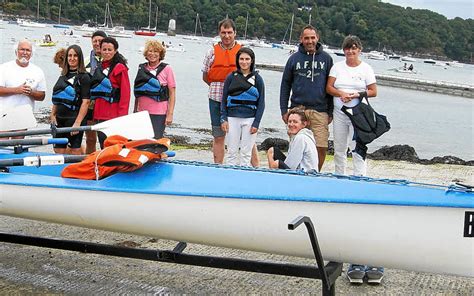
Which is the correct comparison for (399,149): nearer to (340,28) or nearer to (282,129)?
(282,129)

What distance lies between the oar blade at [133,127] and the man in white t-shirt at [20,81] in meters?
1.59

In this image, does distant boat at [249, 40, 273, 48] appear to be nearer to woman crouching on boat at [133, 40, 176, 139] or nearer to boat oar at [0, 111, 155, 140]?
woman crouching on boat at [133, 40, 176, 139]

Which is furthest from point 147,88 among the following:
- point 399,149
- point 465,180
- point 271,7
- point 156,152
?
point 271,7

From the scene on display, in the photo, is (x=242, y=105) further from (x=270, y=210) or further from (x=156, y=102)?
(x=270, y=210)

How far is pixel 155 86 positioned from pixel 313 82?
151 centimetres

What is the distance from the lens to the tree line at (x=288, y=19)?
6469 cm

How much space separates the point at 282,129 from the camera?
62.7 feet

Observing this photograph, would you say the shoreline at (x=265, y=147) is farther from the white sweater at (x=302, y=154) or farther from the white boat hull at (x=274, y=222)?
the white boat hull at (x=274, y=222)

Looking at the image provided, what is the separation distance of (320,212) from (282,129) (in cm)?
1579

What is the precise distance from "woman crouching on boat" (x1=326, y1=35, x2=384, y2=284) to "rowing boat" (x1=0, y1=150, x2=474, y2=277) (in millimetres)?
1473

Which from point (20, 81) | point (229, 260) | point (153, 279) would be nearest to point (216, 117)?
point (20, 81)

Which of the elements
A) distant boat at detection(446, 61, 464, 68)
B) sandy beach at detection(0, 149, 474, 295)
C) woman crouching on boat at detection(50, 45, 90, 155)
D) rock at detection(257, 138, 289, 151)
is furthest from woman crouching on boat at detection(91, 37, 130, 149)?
distant boat at detection(446, 61, 464, 68)

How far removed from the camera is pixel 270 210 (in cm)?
344

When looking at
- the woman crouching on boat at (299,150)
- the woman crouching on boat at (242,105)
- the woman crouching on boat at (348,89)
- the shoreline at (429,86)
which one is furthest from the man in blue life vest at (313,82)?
the shoreline at (429,86)
